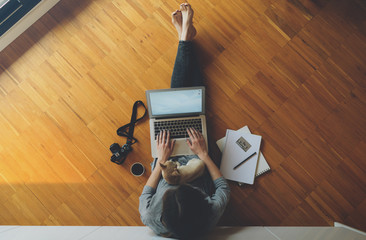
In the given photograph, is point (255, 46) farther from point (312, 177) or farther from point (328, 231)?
point (328, 231)

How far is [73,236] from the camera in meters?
1.12

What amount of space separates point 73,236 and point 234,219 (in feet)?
2.92

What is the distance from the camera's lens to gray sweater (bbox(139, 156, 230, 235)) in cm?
113

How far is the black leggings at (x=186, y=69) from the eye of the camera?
1.53 metres

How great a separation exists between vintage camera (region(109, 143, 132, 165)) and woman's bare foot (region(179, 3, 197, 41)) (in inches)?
31.2

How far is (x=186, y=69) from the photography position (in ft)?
5.05

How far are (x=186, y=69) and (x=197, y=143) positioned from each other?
0.48 m

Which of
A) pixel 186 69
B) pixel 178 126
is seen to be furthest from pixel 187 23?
pixel 178 126

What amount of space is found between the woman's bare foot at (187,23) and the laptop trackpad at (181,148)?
673 mm

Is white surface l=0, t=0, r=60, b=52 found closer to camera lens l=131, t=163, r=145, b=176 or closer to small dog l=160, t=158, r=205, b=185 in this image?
camera lens l=131, t=163, r=145, b=176

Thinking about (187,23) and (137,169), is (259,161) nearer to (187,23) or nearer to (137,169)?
(137,169)

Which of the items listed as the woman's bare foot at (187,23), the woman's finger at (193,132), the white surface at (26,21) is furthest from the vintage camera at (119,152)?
the white surface at (26,21)

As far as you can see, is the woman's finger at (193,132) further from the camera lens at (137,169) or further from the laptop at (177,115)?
the camera lens at (137,169)

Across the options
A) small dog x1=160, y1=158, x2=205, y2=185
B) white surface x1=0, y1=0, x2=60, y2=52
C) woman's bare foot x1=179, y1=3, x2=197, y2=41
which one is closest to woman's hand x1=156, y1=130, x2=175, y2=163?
small dog x1=160, y1=158, x2=205, y2=185
